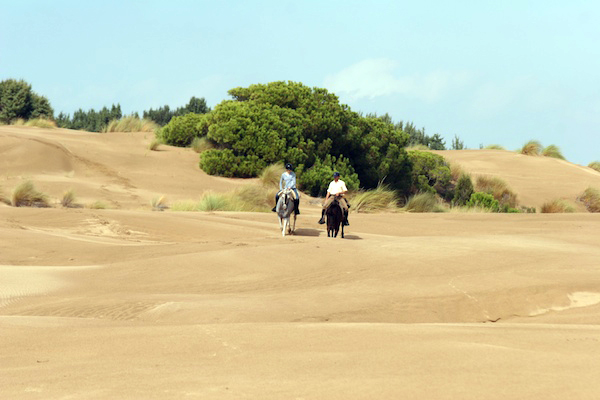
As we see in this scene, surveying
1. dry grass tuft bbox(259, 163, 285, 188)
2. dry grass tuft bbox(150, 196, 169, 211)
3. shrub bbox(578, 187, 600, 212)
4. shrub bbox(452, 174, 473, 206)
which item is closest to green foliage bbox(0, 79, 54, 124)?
dry grass tuft bbox(259, 163, 285, 188)

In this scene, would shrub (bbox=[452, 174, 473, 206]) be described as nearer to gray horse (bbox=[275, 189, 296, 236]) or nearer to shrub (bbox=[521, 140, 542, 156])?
shrub (bbox=[521, 140, 542, 156])

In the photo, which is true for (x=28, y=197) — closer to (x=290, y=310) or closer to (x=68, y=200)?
(x=68, y=200)

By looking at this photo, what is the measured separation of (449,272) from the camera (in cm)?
1331

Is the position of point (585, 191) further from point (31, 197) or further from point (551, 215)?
point (31, 197)

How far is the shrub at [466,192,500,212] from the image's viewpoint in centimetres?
3509

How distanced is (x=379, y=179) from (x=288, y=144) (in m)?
4.39

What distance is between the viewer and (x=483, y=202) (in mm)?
35375

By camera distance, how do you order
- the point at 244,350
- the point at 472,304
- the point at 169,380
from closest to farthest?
the point at 169,380 → the point at 244,350 → the point at 472,304

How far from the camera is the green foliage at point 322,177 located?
108 ft

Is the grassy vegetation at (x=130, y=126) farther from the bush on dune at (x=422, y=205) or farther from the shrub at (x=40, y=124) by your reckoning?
the bush on dune at (x=422, y=205)

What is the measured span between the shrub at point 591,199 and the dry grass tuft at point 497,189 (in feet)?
10.7

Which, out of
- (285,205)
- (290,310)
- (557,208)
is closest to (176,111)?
(557,208)

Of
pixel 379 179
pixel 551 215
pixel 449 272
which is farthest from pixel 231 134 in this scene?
pixel 449 272

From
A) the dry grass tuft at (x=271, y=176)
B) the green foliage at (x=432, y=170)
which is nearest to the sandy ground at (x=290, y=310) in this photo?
the dry grass tuft at (x=271, y=176)
